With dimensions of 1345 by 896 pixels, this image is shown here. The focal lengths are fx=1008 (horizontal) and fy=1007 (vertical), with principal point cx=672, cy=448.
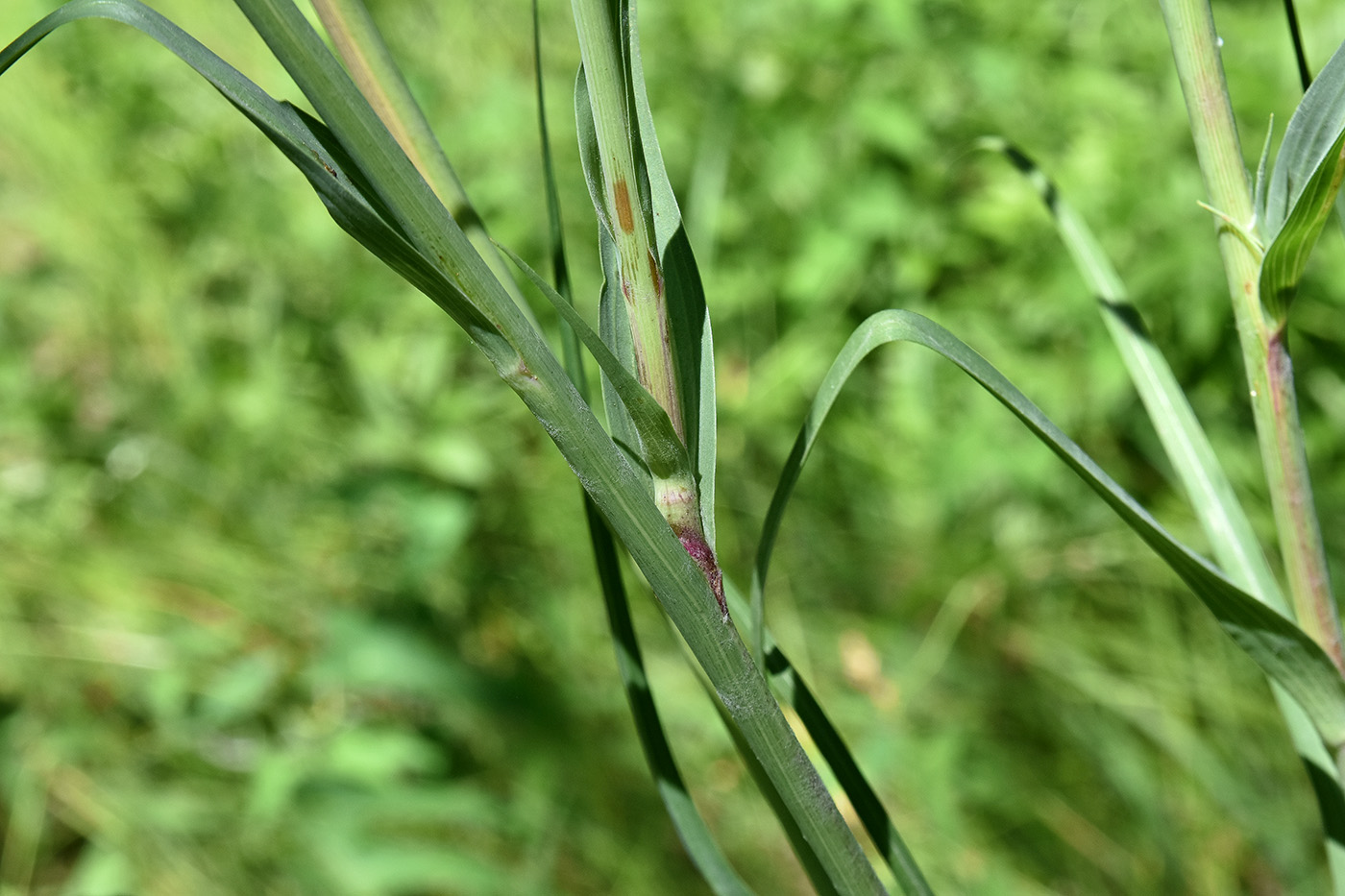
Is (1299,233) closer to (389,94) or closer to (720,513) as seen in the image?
(389,94)

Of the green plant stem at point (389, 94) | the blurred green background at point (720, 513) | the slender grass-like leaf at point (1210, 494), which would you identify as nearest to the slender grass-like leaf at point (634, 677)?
the green plant stem at point (389, 94)

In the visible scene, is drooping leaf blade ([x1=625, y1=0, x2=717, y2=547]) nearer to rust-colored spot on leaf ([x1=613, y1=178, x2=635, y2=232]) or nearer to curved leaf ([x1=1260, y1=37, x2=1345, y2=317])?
rust-colored spot on leaf ([x1=613, y1=178, x2=635, y2=232])

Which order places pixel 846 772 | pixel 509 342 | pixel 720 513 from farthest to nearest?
1. pixel 720 513
2. pixel 846 772
3. pixel 509 342

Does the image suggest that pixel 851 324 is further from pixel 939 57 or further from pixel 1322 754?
pixel 1322 754

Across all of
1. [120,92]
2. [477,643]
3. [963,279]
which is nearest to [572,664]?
[477,643]

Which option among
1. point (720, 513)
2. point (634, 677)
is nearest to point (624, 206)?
point (634, 677)

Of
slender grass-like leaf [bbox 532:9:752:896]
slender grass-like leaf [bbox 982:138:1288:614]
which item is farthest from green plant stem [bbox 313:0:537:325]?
slender grass-like leaf [bbox 982:138:1288:614]
